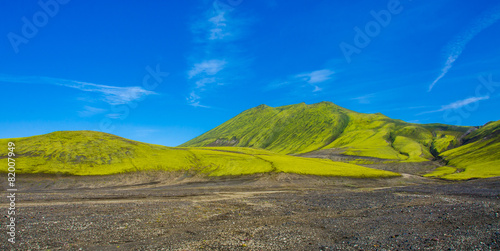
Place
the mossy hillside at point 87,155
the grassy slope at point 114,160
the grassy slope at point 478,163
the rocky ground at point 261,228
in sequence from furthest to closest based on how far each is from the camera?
the grassy slope at point 478,163 < the grassy slope at point 114,160 < the mossy hillside at point 87,155 < the rocky ground at point 261,228

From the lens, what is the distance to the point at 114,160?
89250mm

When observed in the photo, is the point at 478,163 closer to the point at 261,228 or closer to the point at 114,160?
the point at 261,228

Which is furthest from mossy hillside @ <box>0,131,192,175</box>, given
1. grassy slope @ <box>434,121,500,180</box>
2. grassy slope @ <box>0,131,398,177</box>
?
grassy slope @ <box>434,121,500,180</box>

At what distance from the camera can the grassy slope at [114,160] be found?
79000 mm

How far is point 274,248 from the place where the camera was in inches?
725

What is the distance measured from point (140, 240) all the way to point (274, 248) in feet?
37.2

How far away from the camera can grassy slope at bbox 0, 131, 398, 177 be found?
259 ft

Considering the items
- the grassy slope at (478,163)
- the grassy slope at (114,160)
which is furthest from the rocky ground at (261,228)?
the grassy slope at (478,163)

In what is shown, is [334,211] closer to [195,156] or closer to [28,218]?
[28,218]

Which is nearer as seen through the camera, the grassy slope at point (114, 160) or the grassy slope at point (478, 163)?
the grassy slope at point (114, 160)

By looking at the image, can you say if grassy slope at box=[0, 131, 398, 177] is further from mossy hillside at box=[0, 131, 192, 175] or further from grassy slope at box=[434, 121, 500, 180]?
grassy slope at box=[434, 121, 500, 180]

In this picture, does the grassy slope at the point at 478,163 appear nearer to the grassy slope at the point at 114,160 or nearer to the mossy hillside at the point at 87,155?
the grassy slope at the point at 114,160

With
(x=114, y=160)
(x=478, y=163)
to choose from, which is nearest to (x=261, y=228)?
(x=114, y=160)

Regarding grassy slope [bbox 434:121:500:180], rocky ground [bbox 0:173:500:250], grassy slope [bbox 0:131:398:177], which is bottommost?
→ grassy slope [bbox 434:121:500:180]
